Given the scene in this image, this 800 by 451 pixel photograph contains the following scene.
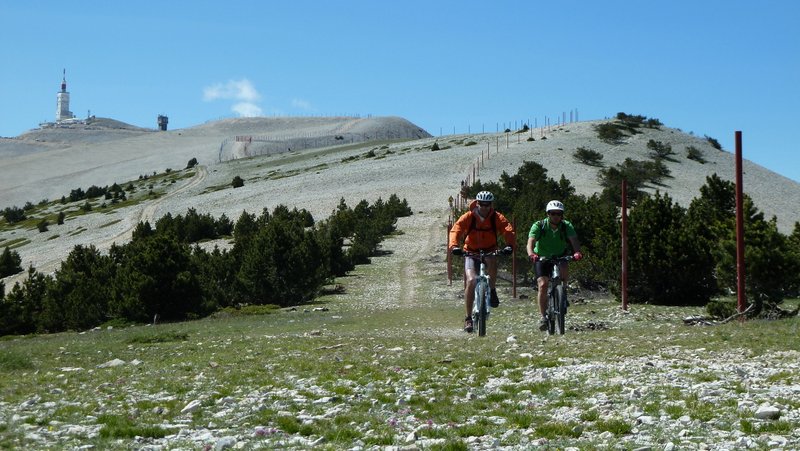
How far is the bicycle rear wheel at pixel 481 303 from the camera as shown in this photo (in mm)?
14633

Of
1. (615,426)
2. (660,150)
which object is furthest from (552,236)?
(660,150)

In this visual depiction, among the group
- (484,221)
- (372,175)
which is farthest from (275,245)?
(372,175)

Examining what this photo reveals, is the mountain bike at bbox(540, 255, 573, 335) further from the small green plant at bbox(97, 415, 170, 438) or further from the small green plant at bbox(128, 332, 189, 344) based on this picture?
the small green plant at bbox(128, 332, 189, 344)

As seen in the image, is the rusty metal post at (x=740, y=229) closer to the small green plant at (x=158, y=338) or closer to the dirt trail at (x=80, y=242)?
the small green plant at (x=158, y=338)

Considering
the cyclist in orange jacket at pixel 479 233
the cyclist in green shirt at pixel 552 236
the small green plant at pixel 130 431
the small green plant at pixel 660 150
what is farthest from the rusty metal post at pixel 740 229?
the small green plant at pixel 660 150

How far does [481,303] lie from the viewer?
14891 mm

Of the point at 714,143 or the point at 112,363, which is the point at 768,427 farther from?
the point at 714,143

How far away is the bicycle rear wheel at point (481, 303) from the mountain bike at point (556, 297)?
1154 millimetres

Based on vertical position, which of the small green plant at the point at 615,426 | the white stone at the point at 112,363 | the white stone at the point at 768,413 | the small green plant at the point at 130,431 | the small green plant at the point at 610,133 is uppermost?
the small green plant at the point at 610,133

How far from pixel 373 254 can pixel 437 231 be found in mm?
10276

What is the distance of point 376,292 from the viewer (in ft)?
129

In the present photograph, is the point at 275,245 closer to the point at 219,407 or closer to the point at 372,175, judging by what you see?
the point at 219,407

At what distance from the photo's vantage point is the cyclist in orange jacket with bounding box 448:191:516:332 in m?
14.4

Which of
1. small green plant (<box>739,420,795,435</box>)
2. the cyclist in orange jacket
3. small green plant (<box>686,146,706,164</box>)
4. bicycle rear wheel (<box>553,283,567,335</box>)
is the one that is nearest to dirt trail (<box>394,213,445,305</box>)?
bicycle rear wheel (<box>553,283,567,335</box>)
